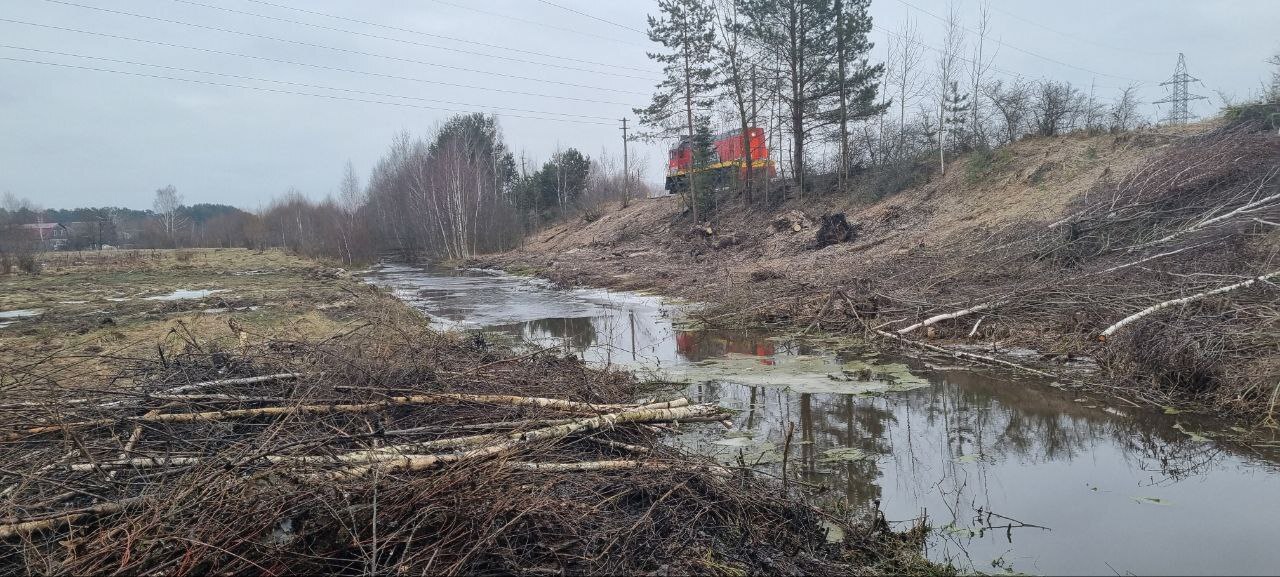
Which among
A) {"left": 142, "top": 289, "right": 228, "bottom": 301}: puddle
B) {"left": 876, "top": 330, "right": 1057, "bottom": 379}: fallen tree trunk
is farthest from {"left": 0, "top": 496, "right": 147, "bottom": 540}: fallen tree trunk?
{"left": 142, "top": 289, "right": 228, "bottom": 301}: puddle

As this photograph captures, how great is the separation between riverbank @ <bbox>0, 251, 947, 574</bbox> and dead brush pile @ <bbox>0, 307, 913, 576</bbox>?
0.01 m

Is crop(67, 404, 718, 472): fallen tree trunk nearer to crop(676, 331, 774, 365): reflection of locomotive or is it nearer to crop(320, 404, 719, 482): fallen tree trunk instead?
crop(320, 404, 719, 482): fallen tree trunk

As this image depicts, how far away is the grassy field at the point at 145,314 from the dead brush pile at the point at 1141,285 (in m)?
9.22

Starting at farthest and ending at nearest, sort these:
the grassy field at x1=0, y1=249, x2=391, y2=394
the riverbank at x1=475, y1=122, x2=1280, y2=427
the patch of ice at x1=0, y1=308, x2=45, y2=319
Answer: the patch of ice at x1=0, y1=308, x2=45, y2=319 < the grassy field at x1=0, y1=249, x2=391, y2=394 < the riverbank at x1=475, y1=122, x2=1280, y2=427

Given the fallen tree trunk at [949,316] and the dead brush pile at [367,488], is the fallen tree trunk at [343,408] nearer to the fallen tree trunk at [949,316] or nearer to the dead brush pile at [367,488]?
the dead brush pile at [367,488]

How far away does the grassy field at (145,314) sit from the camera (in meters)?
8.34

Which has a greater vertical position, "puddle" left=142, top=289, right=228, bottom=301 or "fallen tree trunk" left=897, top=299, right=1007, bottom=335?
"puddle" left=142, top=289, right=228, bottom=301

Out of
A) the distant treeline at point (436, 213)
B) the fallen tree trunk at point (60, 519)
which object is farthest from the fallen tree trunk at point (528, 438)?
the distant treeline at point (436, 213)

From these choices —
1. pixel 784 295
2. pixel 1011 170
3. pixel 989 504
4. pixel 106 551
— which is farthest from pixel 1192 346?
pixel 1011 170

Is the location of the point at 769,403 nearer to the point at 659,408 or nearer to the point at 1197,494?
the point at 659,408

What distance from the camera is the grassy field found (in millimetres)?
8336

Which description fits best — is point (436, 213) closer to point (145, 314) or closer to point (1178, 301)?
point (145, 314)

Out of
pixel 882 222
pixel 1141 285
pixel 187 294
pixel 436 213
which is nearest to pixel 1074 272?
pixel 1141 285

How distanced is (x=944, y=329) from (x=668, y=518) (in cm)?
723
